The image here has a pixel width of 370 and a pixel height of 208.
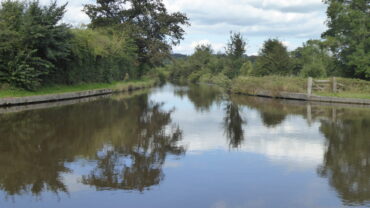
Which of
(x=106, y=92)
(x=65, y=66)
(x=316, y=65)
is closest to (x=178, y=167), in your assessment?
(x=65, y=66)

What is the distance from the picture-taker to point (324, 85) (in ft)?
91.0

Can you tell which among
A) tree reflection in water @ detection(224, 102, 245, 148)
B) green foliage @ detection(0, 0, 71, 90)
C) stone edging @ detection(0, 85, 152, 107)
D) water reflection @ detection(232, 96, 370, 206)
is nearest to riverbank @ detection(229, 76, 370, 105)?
water reflection @ detection(232, 96, 370, 206)

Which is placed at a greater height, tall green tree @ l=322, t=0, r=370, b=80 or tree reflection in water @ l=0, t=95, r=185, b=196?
tall green tree @ l=322, t=0, r=370, b=80

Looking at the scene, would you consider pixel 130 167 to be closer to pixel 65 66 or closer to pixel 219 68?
pixel 65 66

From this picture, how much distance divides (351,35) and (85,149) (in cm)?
2827

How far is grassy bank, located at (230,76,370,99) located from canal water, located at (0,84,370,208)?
13.5 m

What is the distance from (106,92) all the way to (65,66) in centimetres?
515

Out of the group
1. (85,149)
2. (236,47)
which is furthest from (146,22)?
(85,149)

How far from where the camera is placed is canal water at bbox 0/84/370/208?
6070 millimetres

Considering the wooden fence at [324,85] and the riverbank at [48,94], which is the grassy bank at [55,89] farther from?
the wooden fence at [324,85]

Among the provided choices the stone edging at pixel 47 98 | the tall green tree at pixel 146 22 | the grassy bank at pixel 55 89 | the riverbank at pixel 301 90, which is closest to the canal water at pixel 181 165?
the stone edging at pixel 47 98

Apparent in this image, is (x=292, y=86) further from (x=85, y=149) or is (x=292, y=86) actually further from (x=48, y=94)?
(x=85, y=149)

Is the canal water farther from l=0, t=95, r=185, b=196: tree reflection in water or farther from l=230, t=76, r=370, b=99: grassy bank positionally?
l=230, t=76, r=370, b=99: grassy bank

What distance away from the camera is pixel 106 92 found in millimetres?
34812
